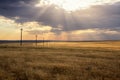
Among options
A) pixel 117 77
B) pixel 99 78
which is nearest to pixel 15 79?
pixel 99 78

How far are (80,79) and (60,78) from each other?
56.4 inches

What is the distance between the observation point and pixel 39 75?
15.7 metres

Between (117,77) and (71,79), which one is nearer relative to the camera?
(71,79)

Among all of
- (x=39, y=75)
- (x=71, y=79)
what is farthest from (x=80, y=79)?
(x=39, y=75)

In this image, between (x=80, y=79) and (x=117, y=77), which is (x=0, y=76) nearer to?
(x=80, y=79)

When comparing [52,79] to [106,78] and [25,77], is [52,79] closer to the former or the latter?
[25,77]

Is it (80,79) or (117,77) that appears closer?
(80,79)

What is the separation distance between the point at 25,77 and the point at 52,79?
6.50 feet

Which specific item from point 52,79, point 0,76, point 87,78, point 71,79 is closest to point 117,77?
point 87,78

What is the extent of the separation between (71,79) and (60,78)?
0.78m

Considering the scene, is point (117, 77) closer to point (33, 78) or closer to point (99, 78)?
point (99, 78)

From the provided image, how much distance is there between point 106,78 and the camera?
50.9 feet

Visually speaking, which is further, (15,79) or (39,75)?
(39,75)

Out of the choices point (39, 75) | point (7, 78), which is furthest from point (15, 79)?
point (39, 75)
